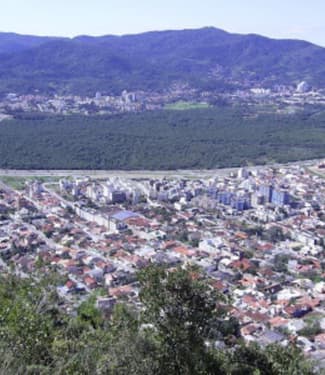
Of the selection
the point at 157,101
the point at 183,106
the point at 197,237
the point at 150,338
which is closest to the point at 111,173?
the point at 197,237

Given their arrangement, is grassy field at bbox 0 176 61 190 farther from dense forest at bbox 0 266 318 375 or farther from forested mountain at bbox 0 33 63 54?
forested mountain at bbox 0 33 63 54

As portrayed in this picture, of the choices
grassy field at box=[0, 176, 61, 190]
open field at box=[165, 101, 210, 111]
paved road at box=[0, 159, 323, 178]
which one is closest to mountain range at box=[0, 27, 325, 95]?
open field at box=[165, 101, 210, 111]

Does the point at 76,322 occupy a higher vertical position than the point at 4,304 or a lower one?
lower

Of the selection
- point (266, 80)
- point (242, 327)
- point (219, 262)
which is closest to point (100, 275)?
point (219, 262)

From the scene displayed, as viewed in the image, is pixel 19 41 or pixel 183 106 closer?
pixel 183 106

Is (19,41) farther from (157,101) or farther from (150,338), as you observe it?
(150,338)

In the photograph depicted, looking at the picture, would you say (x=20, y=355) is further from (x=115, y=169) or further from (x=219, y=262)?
(x=115, y=169)
